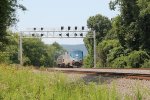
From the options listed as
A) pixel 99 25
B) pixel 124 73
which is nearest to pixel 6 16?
pixel 124 73

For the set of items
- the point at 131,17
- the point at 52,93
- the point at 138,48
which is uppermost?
the point at 131,17

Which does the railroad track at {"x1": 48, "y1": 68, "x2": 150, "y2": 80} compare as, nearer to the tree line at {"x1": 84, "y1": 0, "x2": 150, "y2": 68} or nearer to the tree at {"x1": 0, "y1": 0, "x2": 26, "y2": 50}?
the tree at {"x1": 0, "y1": 0, "x2": 26, "y2": 50}

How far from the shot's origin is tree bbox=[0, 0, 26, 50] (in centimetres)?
3397

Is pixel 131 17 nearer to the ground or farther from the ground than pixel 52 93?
farther from the ground

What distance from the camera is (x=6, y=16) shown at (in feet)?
116

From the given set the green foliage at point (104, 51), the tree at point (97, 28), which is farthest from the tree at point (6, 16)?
the tree at point (97, 28)

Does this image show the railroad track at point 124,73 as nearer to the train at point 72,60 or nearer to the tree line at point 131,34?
the tree line at point 131,34

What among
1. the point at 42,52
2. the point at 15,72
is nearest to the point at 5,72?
the point at 15,72

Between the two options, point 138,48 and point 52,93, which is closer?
point 52,93

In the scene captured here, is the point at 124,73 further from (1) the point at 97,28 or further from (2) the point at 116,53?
(1) the point at 97,28

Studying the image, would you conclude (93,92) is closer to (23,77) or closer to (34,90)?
(34,90)

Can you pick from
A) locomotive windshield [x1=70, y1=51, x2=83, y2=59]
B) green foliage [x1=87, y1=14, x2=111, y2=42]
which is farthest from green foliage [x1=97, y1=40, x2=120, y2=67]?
green foliage [x1=87, y1=14, x2=111, y2=42]

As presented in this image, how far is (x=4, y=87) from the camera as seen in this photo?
14.8m

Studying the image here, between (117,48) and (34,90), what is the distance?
58.2 meters
